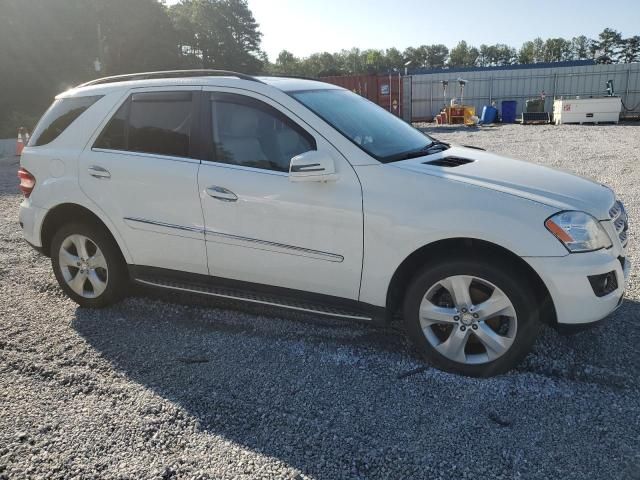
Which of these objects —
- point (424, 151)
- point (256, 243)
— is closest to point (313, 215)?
point (256, 243)

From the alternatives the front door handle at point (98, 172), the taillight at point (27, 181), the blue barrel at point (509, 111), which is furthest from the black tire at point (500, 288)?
the blue barrel at point (509, 111)

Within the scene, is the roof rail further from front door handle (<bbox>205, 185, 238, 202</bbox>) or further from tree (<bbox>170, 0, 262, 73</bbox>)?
tree (<bbox>170, 0, 262, 73</bbox>)

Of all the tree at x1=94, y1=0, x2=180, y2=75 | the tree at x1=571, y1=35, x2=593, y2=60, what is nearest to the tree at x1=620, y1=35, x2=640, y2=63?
the tree at x1=571, y1=35, x2=593, y2=60

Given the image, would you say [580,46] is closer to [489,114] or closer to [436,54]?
[436,54]

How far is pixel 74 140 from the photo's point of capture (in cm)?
421

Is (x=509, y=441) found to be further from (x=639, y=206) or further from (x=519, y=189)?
(x=639, y=206)

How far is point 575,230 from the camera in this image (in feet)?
9.50

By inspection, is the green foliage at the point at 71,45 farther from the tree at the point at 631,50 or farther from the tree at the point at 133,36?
the tree at the point at 631,50

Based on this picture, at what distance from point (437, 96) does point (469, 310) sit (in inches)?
1049

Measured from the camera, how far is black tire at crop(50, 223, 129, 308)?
4168 millimetres

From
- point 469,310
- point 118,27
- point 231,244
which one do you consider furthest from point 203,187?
point 118,27

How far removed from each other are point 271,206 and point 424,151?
1.22 m

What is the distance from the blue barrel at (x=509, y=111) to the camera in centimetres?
2469

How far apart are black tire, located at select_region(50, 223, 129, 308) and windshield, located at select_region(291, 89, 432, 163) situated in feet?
6.30
